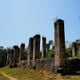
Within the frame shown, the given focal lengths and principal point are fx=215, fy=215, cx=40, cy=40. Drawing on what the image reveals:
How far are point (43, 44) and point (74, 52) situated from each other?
205 inches

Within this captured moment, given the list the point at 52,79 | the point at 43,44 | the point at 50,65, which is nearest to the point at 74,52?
the point at 43,44

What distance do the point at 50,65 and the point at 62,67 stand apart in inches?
81.3

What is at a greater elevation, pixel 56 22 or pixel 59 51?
pixel 56 22

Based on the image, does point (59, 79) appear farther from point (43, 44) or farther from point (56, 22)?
point (43, 44)

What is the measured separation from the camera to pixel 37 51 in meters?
27.0

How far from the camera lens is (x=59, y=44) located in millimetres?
18453

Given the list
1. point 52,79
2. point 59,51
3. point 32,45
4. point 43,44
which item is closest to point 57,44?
point 59,51

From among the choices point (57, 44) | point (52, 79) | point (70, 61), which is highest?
point (57, 44)

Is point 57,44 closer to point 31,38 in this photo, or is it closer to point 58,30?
point 58,30

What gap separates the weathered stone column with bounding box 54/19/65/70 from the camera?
18.1m

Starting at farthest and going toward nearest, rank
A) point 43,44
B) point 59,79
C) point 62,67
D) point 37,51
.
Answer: point 43,44 < point 37,51 < point 62,67 < point 59,79

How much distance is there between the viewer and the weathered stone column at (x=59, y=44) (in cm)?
1808

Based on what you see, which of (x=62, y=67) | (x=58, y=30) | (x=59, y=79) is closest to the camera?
(x=59, y=79)

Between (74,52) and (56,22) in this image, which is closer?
(56,22)
